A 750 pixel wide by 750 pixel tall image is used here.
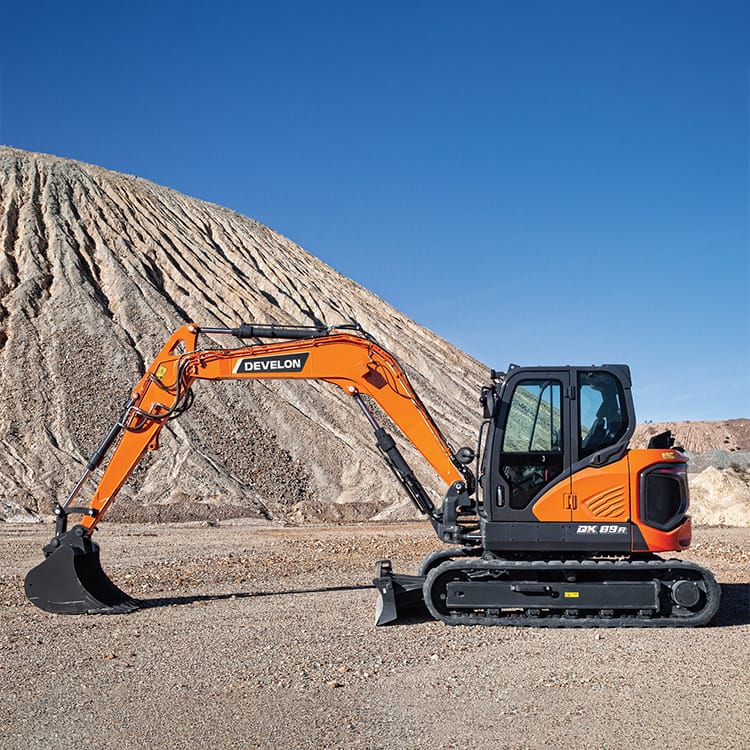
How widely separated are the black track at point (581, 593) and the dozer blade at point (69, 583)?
409cm

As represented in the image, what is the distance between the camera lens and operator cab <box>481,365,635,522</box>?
9516mm

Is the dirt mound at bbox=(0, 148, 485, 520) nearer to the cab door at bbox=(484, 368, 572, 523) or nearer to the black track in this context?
the black track

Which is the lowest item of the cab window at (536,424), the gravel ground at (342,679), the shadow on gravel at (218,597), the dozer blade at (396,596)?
the shadow on gravel at (218,597)

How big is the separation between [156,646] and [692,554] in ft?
37.8

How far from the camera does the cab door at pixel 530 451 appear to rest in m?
9.52

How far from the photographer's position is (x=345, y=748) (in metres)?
5.72

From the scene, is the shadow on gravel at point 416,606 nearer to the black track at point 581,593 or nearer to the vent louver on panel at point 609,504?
the black track at point 581,593

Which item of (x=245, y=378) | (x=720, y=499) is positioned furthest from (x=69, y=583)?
(x=720, y=499)

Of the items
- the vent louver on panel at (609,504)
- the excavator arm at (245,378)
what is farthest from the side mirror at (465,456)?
the vent louver on panel at (609,504)

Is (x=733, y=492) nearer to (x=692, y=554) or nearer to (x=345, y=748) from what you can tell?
(x=692, y=554)

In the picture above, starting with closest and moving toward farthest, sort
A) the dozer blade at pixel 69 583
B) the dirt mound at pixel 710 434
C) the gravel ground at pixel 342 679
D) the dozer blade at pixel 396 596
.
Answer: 1. the gravel ground at pixel 342 679
2. the dozer blade at pixel 396 596
3. the dozer blade at pixel 69 583
4. the dirt mound at pixel 710 434

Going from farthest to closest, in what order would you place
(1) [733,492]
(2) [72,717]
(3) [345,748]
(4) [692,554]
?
1. (1) [733,492]
2. (4) [692,554]
3. (2) [72,717]
4. (3) [345,748]

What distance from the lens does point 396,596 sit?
9797 mm

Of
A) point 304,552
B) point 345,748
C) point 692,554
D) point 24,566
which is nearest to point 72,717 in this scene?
point 345,748
